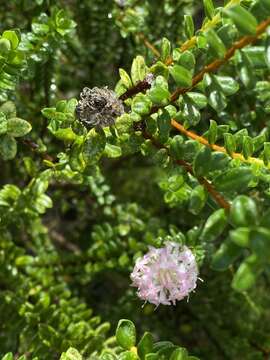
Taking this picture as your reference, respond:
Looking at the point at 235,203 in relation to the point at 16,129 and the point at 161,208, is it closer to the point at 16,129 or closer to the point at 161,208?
the point at 16,129

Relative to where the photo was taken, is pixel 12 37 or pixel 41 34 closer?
pixel 12 37

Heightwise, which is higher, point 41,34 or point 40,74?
point 41,34

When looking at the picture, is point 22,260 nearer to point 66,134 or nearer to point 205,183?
point 66,134

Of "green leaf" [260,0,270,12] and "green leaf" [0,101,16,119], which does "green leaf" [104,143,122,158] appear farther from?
"green leaf" [260,0,270,12]

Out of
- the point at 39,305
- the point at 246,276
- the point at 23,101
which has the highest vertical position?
the point at 246,276

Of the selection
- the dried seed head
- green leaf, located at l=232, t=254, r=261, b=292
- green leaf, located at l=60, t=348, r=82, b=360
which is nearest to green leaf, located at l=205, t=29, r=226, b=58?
the dried seed head

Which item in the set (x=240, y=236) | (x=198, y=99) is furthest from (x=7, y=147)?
(x=240, y=236)

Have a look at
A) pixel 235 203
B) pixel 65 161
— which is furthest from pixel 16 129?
pixel 235 203
